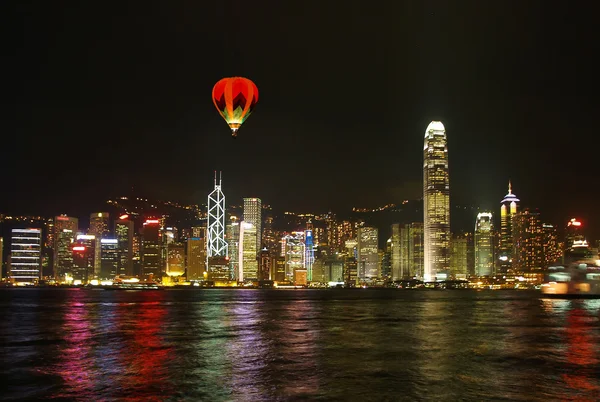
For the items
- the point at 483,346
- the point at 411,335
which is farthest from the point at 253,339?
the point at 483,346

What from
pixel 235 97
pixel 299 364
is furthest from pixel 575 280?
pixel 299 364

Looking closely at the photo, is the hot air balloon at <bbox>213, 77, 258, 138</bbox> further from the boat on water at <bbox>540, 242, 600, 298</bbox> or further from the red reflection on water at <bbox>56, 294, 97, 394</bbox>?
the boat on water at <bbox>540, 242, 600, 298</bbox>

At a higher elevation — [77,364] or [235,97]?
[235,97]

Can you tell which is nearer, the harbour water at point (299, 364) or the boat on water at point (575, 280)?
the harbour water at point (299, 364)

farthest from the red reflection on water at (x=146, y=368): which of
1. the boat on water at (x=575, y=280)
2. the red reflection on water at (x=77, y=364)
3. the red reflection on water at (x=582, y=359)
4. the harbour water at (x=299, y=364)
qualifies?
the boat on water at (x=575, y=280)

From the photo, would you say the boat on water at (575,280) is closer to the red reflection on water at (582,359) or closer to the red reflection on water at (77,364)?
the red reflection on water at (582,359)

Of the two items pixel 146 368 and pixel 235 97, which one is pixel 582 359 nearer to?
pixel 146 368

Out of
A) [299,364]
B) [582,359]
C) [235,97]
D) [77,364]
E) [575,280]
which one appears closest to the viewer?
[299,364]
